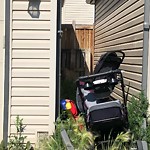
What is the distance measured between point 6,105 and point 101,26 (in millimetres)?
5884

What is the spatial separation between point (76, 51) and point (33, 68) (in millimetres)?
7589

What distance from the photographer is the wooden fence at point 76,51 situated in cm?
1338

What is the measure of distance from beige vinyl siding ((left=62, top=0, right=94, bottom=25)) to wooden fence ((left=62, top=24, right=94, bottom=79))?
766 centimetres

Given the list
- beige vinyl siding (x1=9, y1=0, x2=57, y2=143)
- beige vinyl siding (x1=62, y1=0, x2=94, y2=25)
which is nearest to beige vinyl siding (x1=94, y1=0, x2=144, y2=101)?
beige vinyl siding (x1=9, y1=0, x2=57, y2=143)

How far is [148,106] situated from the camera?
18.6ft

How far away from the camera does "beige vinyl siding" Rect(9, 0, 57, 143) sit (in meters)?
5.93

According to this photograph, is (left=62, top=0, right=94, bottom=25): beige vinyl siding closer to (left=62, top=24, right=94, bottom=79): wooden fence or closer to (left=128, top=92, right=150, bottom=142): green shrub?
(left=62, top=24, right=94, bottom=79): wooden fence

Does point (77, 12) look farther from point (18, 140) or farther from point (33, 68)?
point (18, 140)

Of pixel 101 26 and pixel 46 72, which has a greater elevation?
pixel 101 26

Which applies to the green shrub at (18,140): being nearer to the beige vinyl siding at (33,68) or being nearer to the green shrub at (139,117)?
the beige vinyl siding at (33,68)

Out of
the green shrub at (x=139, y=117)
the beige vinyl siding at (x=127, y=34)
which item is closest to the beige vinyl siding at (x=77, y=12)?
the beige vinyl siding at (x=127, y=34)

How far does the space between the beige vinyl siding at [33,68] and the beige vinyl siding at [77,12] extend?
15.2 m

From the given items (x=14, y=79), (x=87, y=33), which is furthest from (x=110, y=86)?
(x=87, y=33)

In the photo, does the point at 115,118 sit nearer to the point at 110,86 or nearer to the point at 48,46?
the point at 110,86
